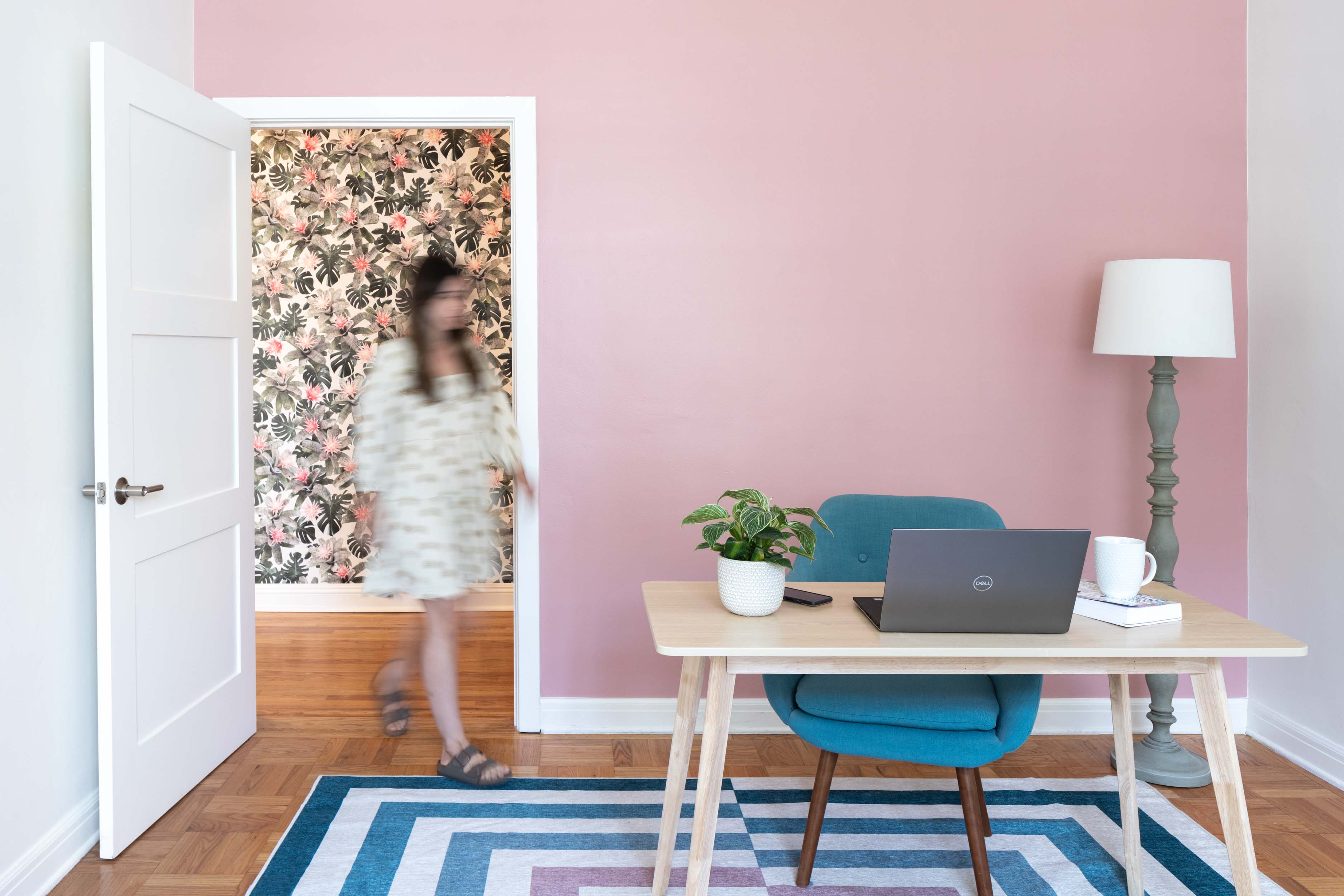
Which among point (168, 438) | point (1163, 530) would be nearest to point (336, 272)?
point (168, 438)

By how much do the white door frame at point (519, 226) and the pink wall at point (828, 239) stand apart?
0.14 feet

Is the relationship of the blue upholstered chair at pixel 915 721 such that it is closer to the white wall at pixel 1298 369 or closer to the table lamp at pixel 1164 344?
the table lamp at pixel 1164 344

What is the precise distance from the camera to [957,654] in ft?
5.36

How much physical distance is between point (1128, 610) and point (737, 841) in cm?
110

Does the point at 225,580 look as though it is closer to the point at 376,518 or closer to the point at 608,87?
the point at 376,518

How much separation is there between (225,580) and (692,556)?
4.69 ft

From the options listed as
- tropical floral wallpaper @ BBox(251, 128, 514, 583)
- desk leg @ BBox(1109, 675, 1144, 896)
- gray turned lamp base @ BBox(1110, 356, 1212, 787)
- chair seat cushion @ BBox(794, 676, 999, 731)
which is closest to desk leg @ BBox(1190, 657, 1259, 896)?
desk leg @ BBox(1109, 675, 1144, 896)

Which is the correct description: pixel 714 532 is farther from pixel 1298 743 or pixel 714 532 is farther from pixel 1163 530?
pixel 1298 743

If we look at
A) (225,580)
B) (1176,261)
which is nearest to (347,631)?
(225,580)

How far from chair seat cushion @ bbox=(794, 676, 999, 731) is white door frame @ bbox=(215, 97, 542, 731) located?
1228 millimetres

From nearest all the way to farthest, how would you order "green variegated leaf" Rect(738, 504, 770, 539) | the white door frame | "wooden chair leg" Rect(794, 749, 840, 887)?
"green variegated leaf" Rect(738, 504, 770, 539)
"wooden chair leg" Rect(794, 749, 840, 887)
the white door frame

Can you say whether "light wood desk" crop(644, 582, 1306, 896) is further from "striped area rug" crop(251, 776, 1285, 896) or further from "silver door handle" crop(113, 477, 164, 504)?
"silver door handle" crop(113, 477, 164, 504)

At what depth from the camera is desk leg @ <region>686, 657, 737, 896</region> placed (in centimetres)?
173

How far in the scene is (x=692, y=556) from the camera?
3105 mm
